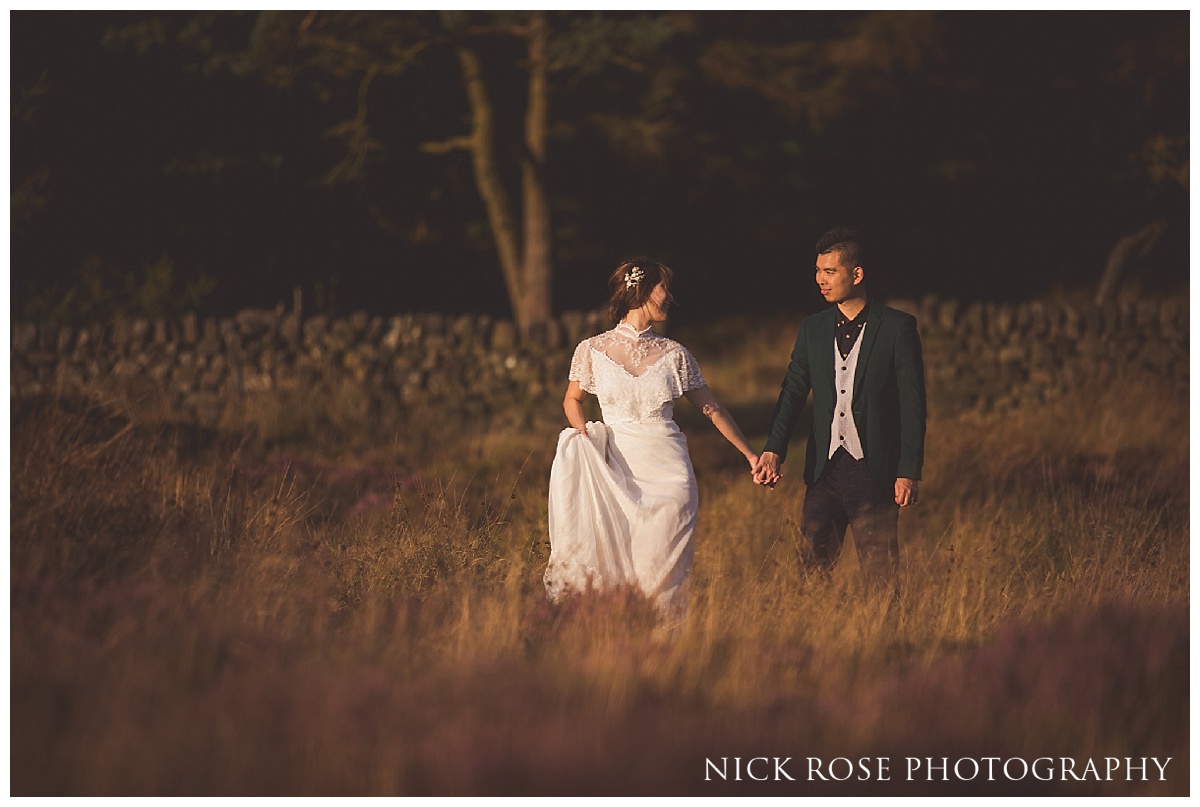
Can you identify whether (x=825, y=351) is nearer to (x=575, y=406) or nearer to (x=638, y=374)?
(x=638, y=374)

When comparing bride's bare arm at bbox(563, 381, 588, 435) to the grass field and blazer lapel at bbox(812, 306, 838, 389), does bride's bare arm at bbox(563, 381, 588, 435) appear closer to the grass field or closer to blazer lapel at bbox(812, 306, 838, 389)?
the grass field

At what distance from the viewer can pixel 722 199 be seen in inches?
874

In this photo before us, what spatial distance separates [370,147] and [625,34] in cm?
410

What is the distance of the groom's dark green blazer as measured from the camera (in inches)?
208

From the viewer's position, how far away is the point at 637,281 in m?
5.41

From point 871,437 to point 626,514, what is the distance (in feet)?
3.67

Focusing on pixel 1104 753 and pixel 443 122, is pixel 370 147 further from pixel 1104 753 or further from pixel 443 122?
pixel 1104 753

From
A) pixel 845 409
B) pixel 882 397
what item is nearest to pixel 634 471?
pixel 845 409

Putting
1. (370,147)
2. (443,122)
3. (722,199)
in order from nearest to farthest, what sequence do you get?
(370,147), (443,122), (722,199)

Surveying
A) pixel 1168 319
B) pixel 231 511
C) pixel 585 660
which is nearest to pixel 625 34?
pixel 1168 319

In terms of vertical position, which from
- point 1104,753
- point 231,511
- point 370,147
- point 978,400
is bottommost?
point 1104,753

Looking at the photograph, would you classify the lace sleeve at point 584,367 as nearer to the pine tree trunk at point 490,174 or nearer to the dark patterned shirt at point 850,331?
the dark patterned shirt at point 850,331

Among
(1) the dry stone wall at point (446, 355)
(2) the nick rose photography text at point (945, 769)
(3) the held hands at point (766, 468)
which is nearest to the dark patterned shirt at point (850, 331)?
(3) the held hands at point (766, 468)

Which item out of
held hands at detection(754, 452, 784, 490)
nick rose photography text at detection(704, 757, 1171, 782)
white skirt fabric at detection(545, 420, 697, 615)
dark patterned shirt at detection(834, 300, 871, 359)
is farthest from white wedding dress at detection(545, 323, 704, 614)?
nick rose photography text at detection(704, 757, 1171, 782)
